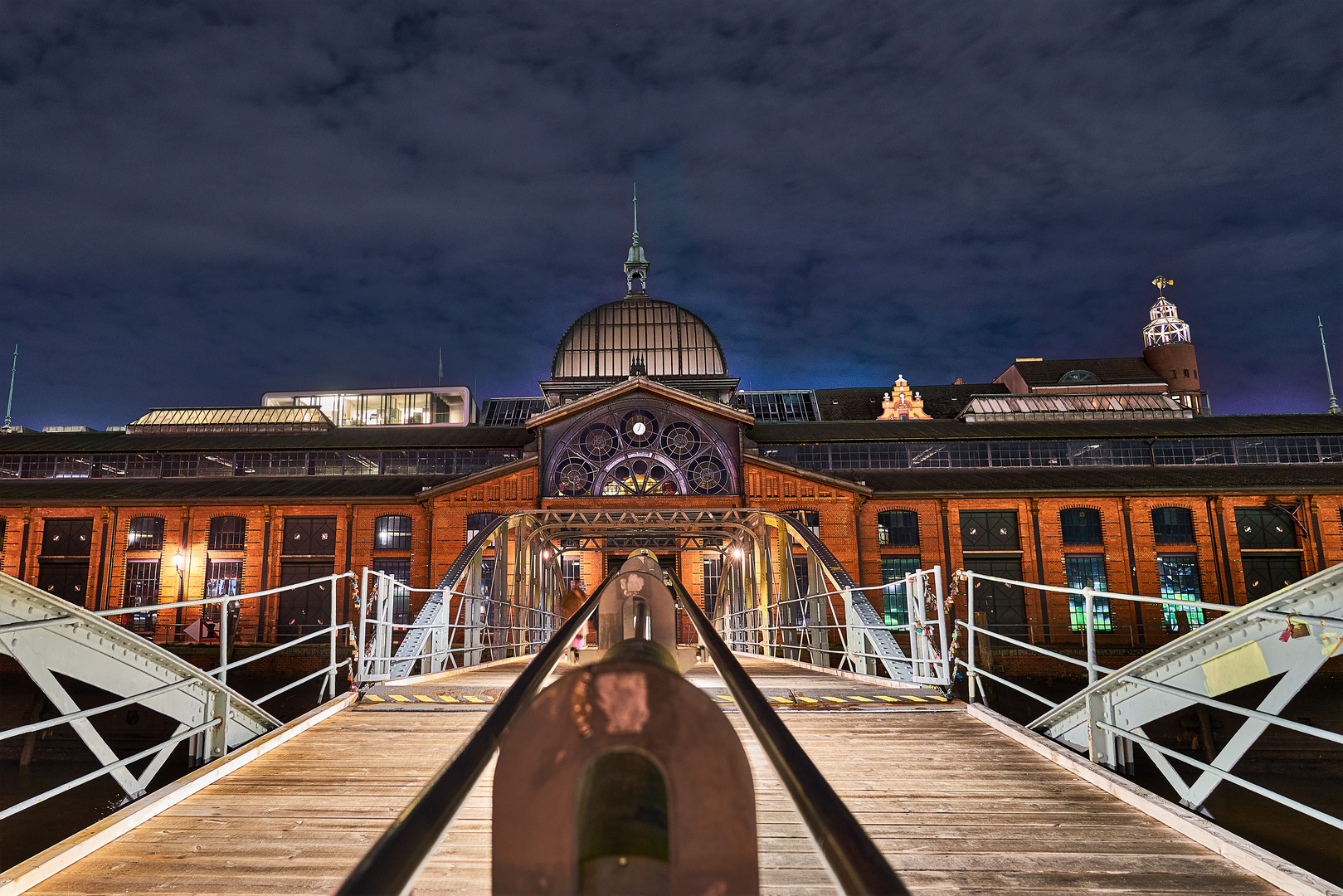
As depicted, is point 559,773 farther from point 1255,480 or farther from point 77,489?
point 77,489

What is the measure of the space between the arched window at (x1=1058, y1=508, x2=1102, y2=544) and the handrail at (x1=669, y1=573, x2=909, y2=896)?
29269mm

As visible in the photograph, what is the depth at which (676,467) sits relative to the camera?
82.8 feet

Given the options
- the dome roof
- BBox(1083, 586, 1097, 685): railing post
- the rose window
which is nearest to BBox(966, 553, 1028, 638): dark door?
the rose window

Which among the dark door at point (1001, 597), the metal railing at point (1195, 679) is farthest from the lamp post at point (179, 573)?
the metal railing at point (1195, 679)

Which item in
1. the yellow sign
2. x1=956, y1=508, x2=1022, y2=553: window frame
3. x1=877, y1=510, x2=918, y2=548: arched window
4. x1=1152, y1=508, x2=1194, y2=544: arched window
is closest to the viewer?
the yellow sign

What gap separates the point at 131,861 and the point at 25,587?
82.6 inches

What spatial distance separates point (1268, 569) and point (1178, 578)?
3.34m

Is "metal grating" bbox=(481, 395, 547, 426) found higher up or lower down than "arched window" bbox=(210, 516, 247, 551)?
higher up

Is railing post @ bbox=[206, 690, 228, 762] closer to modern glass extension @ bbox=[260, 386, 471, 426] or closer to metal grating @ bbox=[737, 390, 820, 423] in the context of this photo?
metal grating @ bbox=[737, 390, 820, 423]

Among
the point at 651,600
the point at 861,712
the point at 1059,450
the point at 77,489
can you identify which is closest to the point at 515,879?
the point at 651,600

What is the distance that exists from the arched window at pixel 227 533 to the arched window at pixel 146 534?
1.85 meters

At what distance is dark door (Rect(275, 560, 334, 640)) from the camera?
27.2m

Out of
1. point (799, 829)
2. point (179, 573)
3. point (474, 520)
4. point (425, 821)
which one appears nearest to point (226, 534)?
point (179, 573)

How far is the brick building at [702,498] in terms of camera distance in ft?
83.7
